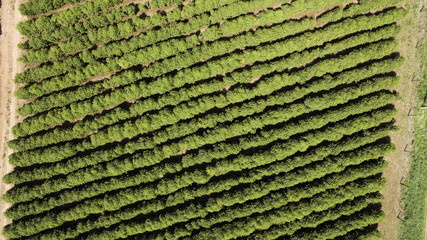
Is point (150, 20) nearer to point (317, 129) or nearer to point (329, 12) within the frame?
point (329, 12)

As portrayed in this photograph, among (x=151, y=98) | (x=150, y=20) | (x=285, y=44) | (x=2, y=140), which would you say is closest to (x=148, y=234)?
(x=151, y=98)

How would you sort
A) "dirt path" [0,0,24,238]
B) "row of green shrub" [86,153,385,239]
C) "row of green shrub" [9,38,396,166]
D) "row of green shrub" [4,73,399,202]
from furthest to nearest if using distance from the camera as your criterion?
"dirt path" [0,0,24,238]
"row of green shrub" [9,38,396,166]
"row of green shrub" [4,73,399,202]
"row of green shrub" [86,153,385,239]

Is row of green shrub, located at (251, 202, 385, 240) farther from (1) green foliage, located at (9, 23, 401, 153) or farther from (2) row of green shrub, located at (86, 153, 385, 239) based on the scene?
(1) green foliage, located at (9, 23, 401, 153)

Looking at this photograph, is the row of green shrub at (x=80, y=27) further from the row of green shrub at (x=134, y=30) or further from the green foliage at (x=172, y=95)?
the green foliage at (x=172, y=95)

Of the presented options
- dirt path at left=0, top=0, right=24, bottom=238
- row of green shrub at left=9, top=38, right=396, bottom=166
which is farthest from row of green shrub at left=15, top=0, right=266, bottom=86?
row of green shrub at left=9, top=38, right=396, bottom=166

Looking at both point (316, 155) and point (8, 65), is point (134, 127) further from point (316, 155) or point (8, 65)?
point (316, 155)

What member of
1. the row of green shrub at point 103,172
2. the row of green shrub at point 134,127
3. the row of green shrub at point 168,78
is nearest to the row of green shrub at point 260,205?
the row of green shrub at point 103,172
